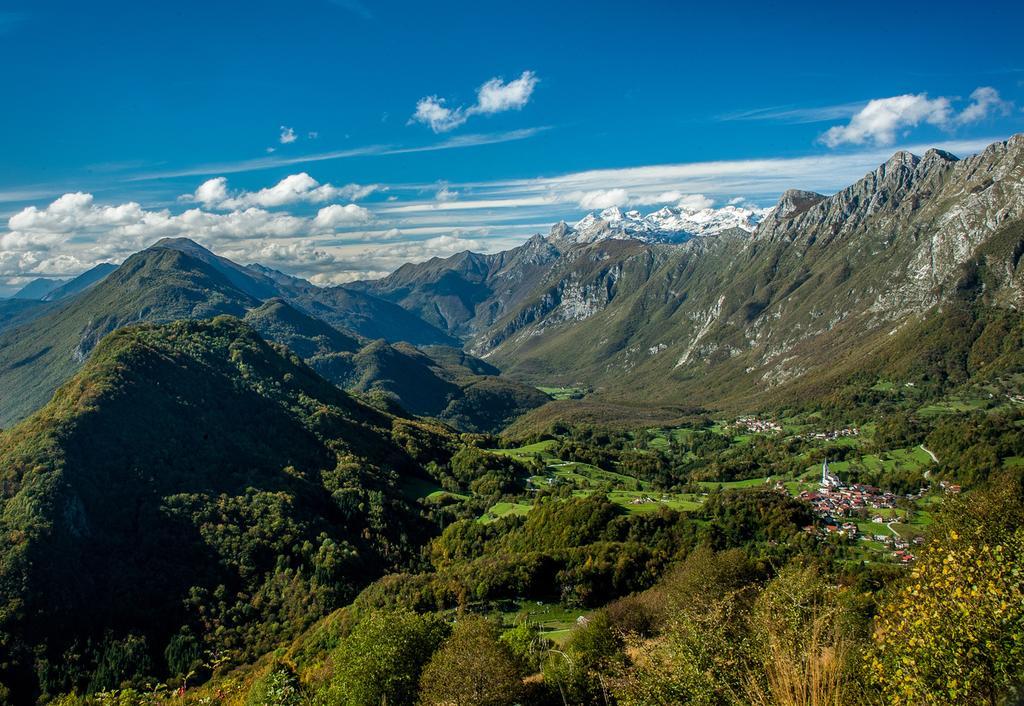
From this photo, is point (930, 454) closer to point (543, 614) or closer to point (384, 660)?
point (543, 614)

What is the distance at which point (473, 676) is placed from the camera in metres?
32.2

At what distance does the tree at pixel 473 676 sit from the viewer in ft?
104

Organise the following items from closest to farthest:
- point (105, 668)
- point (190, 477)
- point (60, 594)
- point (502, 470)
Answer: point (105, 668), point (60, 594), point (190, 477), point (502, 470)

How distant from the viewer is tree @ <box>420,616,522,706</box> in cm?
3162

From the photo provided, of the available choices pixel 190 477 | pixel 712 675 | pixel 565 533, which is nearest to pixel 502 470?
pixel 565 533

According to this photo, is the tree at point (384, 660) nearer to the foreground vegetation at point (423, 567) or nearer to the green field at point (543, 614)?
the foreground vegetation at point (423, 567)

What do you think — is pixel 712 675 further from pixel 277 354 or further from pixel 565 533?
pixel 277 354

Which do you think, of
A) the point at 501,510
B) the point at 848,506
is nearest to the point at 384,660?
the point at 501,510

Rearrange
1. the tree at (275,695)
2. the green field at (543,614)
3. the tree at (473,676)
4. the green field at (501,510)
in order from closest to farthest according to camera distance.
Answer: the tree at (473,676) < the tree at (275,695) < the green field at (543,614) < the green field at (501,510)

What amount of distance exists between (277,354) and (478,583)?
13556cm

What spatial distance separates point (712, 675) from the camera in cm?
2355

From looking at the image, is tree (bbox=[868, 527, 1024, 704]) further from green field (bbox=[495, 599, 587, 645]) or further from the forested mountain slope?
the forested mountain slope

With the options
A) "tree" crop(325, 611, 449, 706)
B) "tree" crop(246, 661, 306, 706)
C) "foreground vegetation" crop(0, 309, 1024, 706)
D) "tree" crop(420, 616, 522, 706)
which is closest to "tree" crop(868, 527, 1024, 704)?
"foreground vegetation" crop(0, 309, 1024, 706)

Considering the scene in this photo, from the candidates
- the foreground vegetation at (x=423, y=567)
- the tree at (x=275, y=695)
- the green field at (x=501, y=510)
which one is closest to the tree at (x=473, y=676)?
the foreground vegetation at (x=423, y=567)
